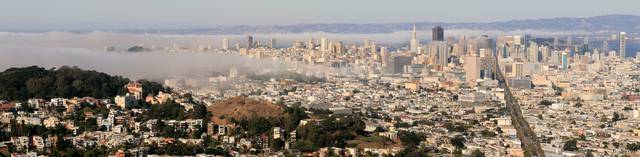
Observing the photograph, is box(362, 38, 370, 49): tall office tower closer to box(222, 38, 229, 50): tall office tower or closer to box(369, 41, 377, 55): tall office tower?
box(369, 41, 377, 55): tall office tower

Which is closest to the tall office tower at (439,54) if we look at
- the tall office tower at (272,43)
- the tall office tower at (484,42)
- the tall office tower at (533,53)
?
the tall office tower at (484,42)

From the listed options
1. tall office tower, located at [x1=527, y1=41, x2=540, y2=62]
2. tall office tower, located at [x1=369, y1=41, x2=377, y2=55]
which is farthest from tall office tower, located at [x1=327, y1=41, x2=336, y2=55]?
tall office tower, located at [x1=527, y1=41, x2=540, y2=62]

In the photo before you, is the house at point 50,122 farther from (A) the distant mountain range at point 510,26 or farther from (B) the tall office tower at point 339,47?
(A) the distant mountain range at point 510,26

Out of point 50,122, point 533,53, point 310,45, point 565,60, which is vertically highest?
point 310,45

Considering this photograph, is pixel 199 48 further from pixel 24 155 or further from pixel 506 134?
pixel 24 155

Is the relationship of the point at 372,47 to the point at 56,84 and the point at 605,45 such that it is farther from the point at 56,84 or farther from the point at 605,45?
the point at 56,84

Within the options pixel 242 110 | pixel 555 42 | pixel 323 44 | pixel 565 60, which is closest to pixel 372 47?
pixel 323 44
